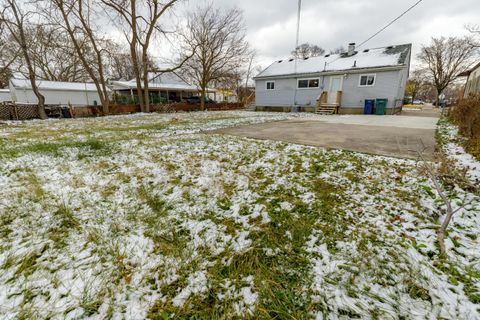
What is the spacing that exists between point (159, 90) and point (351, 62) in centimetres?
2126

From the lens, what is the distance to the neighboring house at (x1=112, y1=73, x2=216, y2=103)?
24.0m

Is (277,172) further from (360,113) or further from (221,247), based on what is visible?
(360,113)

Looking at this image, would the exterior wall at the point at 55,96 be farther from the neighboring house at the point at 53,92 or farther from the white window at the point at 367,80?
the white window at the point at 367,80

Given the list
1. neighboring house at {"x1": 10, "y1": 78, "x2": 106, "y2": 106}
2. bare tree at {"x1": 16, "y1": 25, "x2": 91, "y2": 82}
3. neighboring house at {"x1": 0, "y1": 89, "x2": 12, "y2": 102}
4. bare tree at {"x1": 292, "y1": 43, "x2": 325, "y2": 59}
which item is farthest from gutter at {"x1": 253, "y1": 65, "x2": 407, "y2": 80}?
neighboring house at {"x1": 0, "y1": 89, "x2": 12, "y2": 102}

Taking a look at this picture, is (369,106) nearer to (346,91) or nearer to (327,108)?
(346,91)

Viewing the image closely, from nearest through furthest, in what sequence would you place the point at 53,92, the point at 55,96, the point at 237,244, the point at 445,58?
the point at 237,244 < the point at 53,92 < the point at 55,96 < the point at 445,58

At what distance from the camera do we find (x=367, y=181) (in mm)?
3256

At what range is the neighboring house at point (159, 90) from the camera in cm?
2403

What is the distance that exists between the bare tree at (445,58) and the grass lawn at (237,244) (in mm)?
41329

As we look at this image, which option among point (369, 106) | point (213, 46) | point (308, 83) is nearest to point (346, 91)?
point (369, 106)

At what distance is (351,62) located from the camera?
15.8m

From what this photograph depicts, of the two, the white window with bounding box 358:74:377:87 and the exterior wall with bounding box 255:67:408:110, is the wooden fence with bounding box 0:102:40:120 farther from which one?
the white window with bounding box 358:74:377:87

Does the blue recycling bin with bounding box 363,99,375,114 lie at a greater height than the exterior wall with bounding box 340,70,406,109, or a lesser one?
lesser

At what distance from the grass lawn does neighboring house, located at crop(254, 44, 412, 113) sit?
1314 cm
